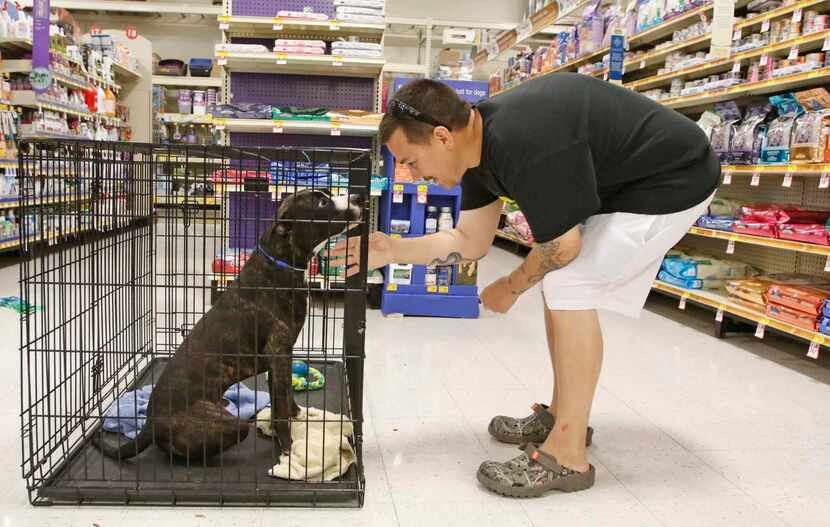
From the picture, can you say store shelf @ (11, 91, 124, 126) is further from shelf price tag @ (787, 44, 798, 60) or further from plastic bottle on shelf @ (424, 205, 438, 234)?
shelf price tag @ (787, 44, 798, 60)

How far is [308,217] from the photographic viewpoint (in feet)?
7.09

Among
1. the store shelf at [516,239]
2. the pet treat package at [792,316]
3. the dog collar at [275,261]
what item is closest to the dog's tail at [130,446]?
the dog collar at [275,261]

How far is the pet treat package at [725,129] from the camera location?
182 inches

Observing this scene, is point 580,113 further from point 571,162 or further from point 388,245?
point 388,245

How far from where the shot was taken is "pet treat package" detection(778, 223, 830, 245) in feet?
12.4

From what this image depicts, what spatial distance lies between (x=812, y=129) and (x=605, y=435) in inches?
92.9

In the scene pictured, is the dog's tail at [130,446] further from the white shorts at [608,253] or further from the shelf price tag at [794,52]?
the shelf price tag at [794,52]

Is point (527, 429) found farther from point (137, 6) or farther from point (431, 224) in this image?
point (137, 6)

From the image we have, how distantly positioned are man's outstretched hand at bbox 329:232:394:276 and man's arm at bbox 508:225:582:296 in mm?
414

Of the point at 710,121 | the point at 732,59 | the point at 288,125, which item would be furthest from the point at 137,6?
the point at 732,59

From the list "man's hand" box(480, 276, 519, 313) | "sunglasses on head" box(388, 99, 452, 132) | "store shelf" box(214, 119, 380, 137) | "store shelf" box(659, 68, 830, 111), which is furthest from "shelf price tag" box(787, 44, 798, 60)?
"sunglasses on head" box(388, 99, 452, 132)

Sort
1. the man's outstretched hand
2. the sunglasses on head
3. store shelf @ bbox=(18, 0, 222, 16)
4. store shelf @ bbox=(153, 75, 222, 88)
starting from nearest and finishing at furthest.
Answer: the sunglasses on head < the man's outstretched hand < store shelf @ bbox=(153, 75, 222, 88) < store shelf @ bbox=(18, 0, 222, 16)

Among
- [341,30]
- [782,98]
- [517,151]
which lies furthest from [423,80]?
[341,30]

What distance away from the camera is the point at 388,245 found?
89.4 inches
